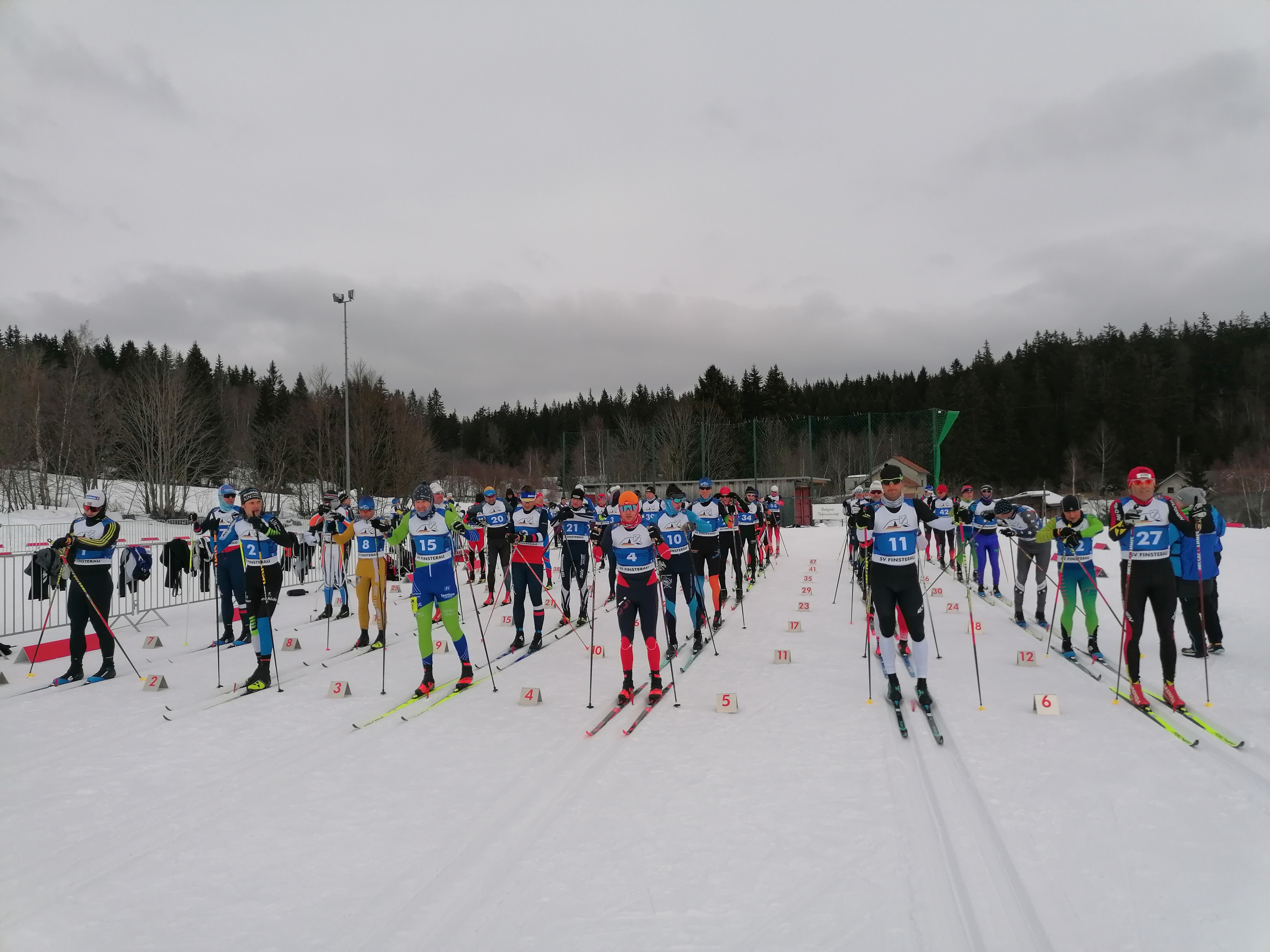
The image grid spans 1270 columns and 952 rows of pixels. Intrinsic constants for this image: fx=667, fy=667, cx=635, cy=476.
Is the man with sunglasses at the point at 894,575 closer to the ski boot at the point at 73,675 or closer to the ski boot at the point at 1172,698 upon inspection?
the ski boot at the point at 1172,698

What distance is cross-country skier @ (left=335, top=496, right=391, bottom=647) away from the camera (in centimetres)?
936

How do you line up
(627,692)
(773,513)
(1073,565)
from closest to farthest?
1. (627,692)
2. (1073,565)
3. (773,513)

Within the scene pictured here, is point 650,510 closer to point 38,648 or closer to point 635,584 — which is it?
point 635,584

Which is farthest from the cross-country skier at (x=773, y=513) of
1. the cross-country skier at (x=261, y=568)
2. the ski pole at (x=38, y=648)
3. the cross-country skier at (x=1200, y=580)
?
the ski pole at (x=38, y=648)

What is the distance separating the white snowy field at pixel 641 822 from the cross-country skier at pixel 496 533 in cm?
533

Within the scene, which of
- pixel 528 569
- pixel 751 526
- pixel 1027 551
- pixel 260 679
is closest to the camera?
pixel 260 679

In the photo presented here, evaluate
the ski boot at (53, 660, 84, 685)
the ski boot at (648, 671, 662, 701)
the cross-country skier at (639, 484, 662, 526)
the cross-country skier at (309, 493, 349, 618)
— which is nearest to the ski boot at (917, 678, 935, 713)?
the ski boot at (648, 671, 662, 701)

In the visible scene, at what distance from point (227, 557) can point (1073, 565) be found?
10886 millimetres

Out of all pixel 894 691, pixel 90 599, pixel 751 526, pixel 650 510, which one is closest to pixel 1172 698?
pixel 894 691

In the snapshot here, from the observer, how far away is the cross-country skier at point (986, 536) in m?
11.6

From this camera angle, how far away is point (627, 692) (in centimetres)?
656

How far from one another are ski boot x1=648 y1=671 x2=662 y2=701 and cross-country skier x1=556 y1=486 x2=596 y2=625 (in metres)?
4.22

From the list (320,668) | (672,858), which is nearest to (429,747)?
(672,858)

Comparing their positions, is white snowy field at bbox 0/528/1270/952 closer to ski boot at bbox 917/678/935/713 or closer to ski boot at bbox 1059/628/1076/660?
ski boot at bbox 917/678/935/713
